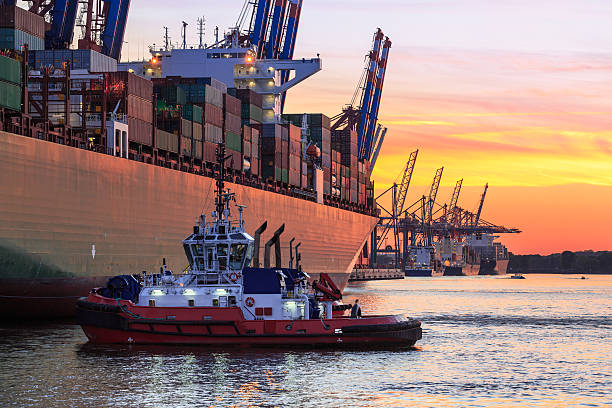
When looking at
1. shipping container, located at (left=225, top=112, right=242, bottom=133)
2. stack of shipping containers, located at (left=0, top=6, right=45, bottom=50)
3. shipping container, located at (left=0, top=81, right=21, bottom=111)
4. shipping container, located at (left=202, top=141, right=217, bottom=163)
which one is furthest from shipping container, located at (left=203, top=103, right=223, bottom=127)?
shipping container, located at (left=0, top=81, right=21, bottom=111)

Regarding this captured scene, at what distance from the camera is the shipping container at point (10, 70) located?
4845cm

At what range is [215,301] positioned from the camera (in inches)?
1570

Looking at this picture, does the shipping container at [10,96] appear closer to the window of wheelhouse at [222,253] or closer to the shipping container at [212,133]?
the window of wheelhouse at [222,253]

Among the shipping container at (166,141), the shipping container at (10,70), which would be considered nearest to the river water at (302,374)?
the shipping container at (10,70)

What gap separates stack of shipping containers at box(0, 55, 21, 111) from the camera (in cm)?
4841

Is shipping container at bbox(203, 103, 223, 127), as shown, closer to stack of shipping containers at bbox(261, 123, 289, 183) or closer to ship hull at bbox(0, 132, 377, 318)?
ship hull at bbox(0, 132, 377, 318)

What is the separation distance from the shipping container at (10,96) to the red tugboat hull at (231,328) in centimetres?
1458

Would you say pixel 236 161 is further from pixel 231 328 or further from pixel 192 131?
pixel 231 328

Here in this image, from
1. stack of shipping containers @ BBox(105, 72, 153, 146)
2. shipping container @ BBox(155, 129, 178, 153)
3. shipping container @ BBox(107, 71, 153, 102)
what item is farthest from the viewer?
shipping container @ BBox(155, 129, 178, 153)

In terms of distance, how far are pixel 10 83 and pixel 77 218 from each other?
8.95m

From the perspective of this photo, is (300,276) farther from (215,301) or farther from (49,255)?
(49,255)

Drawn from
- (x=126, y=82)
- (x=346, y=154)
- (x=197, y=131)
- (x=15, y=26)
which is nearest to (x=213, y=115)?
(x=197, y=131)

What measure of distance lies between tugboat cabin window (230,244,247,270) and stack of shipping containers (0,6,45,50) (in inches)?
976

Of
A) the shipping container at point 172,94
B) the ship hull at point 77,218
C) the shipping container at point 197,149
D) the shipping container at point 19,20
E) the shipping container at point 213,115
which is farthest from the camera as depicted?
the shipping container at point 213,115
